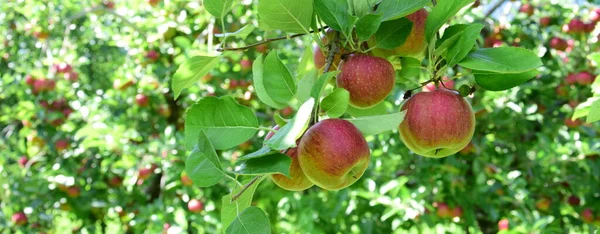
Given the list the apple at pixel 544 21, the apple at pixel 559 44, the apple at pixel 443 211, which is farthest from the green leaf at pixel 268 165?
the apple at pixel 544 21

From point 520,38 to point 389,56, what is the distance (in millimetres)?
2100

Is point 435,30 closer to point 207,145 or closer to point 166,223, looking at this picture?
point 207,145

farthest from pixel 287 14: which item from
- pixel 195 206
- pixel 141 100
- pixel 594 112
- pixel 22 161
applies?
pixel 22 161

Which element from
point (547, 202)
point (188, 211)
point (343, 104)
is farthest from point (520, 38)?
point (343, 104)

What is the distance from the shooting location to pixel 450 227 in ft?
8.32

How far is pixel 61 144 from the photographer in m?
2.84

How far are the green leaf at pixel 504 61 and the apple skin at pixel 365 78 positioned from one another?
97mm

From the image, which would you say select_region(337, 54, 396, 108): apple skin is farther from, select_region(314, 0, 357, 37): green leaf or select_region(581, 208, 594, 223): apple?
select_region(581, 208, 594, 223): apple

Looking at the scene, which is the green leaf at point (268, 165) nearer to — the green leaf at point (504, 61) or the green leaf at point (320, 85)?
the green leaf at point (320, 85)

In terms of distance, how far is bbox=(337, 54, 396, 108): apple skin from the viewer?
2.18 feet

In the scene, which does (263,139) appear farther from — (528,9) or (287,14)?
(528,9)

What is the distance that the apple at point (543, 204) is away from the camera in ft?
7.82

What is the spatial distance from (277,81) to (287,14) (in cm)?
8

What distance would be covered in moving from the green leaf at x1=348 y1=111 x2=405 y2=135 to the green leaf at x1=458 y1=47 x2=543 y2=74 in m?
0.09
